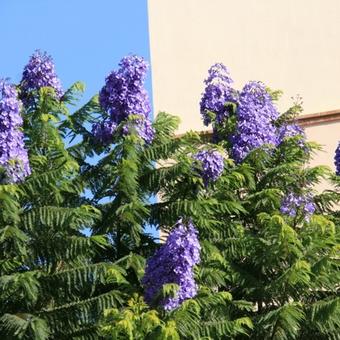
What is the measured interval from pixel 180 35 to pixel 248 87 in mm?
7799

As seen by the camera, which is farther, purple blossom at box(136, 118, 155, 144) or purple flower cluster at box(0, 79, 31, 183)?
purple blossom at box(136, 118, 155, 144)

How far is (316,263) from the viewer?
38.9 feet

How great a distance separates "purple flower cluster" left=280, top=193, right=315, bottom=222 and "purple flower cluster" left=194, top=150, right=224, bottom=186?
0.99m

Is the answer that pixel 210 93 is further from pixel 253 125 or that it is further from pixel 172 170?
pixel 172 170

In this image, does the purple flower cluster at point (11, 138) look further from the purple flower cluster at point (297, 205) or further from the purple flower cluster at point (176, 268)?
the purple flower cluster at point (297, 205)

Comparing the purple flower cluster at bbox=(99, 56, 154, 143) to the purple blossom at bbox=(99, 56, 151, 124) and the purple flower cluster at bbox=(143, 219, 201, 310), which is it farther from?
the purple flower cluster at bbox=(143, 219, 201, 310)

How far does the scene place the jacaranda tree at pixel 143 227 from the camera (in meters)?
11.4

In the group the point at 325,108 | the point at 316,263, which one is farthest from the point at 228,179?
the point at 325,108

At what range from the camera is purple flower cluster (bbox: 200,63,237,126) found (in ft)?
49.1

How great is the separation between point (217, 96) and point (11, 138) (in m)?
3.87

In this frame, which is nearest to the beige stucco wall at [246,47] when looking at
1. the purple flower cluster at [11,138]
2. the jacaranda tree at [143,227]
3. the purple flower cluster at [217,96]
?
the purple flower cluster at [217,96]

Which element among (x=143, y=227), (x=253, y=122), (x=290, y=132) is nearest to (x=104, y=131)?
(x=143, y=227)

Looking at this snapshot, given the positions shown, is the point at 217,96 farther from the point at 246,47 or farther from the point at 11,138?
the point at 246,47

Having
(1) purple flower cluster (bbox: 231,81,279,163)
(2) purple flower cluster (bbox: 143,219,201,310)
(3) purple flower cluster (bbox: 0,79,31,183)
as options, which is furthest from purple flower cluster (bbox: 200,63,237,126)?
(2) purple flower cluster (bbox: 143,219,201,310)
